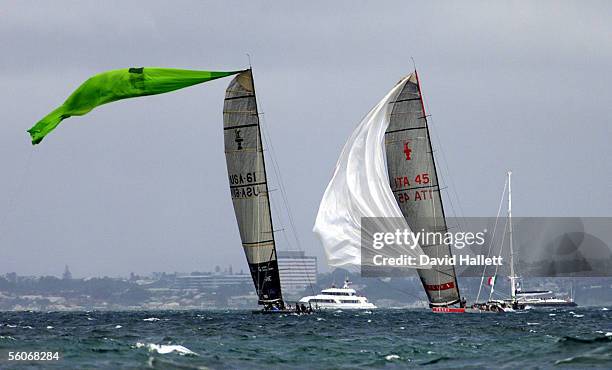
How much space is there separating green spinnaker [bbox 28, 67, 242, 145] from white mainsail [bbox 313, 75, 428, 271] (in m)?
20.6

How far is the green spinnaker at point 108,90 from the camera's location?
124ft

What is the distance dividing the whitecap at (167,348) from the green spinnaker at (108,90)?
7056 millimetres

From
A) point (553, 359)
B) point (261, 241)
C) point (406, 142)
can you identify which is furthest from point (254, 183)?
point (553, 359)

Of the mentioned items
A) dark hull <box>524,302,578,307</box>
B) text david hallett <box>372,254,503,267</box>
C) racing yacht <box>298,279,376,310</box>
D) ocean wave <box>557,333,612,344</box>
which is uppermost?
text david hallett <box>372,254,503,267</box>

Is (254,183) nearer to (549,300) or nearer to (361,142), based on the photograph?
(361,142)

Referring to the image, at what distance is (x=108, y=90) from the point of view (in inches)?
1553

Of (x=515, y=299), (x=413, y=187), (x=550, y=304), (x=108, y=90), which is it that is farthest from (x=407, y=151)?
(x=550, y=304)

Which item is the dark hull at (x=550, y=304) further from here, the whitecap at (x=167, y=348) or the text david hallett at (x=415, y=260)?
the whitecap at (x=167, y=348)

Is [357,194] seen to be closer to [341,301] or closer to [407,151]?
[407,151]

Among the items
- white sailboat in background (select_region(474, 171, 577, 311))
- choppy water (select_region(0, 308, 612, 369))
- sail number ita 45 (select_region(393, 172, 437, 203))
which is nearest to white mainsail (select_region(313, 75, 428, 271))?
sail number ita 45 (select_region(393, 172, 437, 203))

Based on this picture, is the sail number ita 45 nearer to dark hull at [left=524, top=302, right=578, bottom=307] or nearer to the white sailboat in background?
the white sailboat in background

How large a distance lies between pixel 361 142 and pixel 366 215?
141 inches

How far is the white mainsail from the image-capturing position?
6191 centimetres

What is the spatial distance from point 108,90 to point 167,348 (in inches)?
313
